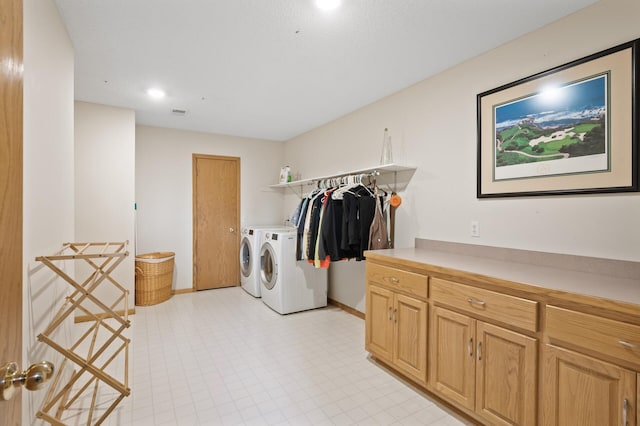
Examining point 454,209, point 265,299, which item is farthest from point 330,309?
point 454,209

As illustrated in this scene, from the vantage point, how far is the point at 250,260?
4.43m

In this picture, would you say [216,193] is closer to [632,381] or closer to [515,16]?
[515,16]

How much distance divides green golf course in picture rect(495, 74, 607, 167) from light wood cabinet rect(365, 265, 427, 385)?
1.08 m

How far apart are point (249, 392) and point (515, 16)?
116 inches

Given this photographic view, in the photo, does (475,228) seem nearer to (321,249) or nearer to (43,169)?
(321,249)

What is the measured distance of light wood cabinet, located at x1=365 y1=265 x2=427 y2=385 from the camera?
205cm

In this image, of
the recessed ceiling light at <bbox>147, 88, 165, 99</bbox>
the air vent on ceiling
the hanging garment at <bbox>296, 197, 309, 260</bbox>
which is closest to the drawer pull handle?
the hanging garment at <bbox>296, 197, 309, 260</bbox>

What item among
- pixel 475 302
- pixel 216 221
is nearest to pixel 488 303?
pixel 475 302

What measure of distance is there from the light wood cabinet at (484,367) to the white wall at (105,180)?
3401mm

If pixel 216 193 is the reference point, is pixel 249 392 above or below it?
below

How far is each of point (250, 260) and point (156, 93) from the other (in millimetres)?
2387

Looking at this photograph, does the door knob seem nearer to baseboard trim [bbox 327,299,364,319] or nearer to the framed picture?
the framed picture

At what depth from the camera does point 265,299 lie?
3.99m

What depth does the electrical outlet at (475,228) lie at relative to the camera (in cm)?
231
